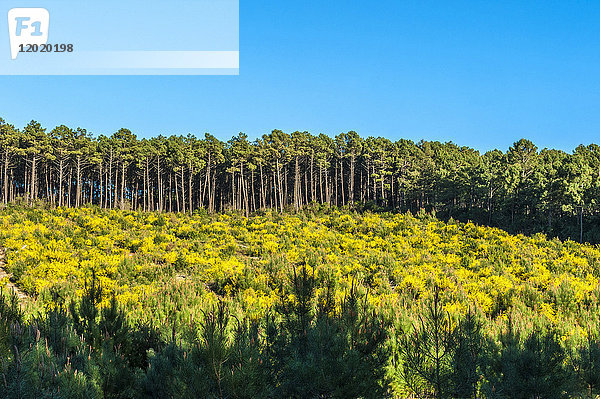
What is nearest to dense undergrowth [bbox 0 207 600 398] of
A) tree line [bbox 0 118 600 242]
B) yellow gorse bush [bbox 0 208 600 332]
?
yellow gorse bush [bbox 0 208 600 332]

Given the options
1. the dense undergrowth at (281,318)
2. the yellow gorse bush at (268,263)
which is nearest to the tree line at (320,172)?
the yellow gorse bush at (268,263)

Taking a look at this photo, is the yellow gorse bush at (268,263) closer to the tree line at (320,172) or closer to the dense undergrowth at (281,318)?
the dense undergrowth at (281,318)

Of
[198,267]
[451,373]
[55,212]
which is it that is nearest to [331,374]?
[451,373]

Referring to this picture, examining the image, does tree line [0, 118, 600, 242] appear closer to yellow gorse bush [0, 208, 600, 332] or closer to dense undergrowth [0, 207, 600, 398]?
yellow gorse bush [0, 208, 600, 332]

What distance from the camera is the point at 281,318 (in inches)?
213

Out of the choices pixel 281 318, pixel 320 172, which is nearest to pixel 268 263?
pixel 281 318

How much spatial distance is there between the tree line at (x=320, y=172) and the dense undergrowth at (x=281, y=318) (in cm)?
2612

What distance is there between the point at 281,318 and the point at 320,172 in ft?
183

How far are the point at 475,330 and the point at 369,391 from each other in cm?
158

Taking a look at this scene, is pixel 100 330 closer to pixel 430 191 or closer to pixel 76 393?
pixel 76 393

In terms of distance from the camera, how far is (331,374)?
3.60m

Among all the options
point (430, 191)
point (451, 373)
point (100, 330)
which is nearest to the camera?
point (451, 373)

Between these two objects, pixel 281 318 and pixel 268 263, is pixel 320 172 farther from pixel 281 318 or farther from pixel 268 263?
pixel 281 318

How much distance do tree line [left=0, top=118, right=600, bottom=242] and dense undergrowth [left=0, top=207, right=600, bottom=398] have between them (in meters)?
26.1
